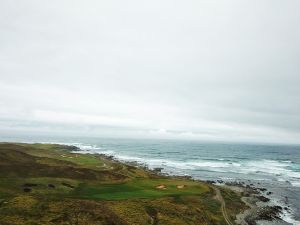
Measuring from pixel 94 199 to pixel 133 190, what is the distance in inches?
449

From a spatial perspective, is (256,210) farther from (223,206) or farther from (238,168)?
(238,168)

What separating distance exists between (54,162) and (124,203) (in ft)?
125

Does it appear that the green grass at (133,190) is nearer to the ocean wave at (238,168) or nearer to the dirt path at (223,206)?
the dirt path at (223,206)

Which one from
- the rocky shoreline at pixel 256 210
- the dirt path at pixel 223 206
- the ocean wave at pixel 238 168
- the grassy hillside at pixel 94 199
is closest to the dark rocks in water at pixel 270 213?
the rocky shoreline at pixel 256 210

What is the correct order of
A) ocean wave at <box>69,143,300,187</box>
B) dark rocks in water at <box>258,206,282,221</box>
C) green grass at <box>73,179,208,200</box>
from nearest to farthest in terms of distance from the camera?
green grass at <box>73,179,208,200</box> → dark rocks in water at <box>258,206,282,221</box> → ocean wave at <box>69,143,300,187</box>

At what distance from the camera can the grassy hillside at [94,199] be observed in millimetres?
36281

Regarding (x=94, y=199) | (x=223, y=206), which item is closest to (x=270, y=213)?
(x=223, y=206)

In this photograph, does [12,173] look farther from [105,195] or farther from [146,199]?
[146,199]

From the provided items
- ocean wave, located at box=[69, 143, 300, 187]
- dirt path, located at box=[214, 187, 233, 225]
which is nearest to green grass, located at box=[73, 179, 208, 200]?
dirt path, located at box=[214, 187, 233, 225]

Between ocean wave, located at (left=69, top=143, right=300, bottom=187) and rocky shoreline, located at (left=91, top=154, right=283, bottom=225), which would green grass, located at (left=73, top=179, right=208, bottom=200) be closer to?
rocky shoreline, located at (left=91, top=154, right=283, bottom=225)

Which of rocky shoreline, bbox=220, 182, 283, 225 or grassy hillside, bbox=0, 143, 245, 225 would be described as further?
rocky shoreline, bbox=220, 182, 283, 225

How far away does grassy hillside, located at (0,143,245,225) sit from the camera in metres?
36.3

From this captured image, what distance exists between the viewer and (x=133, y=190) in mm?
55906

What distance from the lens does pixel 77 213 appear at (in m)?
36.7
